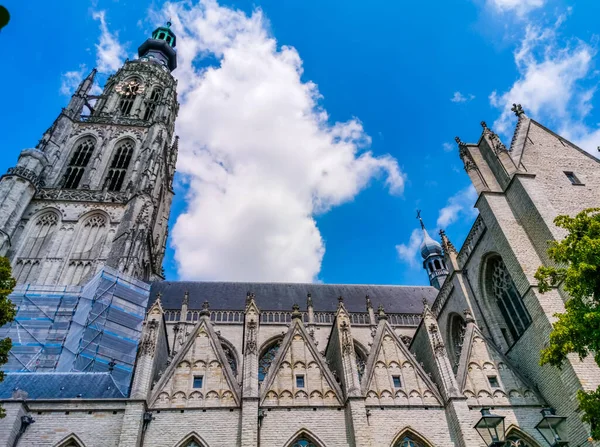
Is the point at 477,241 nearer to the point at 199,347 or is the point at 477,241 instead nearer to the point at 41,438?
the point at 199,347

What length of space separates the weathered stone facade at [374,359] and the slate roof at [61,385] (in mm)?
1165

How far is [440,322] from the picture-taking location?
2231 cm

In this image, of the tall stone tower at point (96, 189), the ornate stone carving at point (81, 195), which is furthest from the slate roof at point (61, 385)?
the ornate stone carving at point (81, 195)

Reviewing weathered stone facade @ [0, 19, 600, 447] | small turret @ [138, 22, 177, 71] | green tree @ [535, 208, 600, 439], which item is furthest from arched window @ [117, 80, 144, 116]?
green tree @ [535, 208, 600, 439]

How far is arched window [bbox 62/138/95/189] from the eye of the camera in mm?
32253

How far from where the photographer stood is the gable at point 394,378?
45.7 feet

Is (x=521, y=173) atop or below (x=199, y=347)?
atop

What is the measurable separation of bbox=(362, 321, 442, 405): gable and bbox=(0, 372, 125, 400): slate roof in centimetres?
786

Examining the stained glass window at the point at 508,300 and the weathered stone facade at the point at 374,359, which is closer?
the weathered stone facade at the point at 374,359

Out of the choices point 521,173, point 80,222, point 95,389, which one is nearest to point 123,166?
point 80,222

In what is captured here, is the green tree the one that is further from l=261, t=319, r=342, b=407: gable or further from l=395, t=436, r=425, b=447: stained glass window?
l=261, t=319, r=342, b=407: gable

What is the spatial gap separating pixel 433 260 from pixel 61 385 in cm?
3684

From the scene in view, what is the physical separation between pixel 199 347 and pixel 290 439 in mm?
4300

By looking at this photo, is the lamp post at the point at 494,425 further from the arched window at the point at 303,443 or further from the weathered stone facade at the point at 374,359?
the arched window at the point at 303,443
